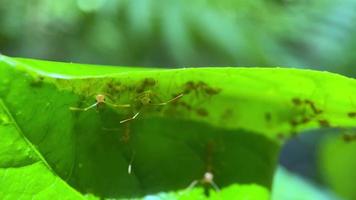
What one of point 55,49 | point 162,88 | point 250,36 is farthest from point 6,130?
point 55,49

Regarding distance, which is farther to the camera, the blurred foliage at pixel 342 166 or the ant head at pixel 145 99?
the blurred foliage at pixel 342 166

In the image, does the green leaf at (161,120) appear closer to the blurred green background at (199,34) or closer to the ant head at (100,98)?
the ant head at (100,98)

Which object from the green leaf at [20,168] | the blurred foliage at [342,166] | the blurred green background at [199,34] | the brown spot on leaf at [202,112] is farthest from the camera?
the blurred green background at [199,34]

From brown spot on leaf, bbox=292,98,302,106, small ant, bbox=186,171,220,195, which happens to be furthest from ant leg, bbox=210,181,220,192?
brown spot on leaf, bbox=292,98,302,106

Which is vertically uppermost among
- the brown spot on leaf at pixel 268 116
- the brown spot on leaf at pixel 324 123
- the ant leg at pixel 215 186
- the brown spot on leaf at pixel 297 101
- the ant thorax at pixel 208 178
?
the brown spot on leaf at pixel 297 101

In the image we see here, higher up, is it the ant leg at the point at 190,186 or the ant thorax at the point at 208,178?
the ant thorax at the point at 208,178

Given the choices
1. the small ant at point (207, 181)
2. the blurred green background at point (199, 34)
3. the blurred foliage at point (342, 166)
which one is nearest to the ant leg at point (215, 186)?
the small ant at point (207, 181)

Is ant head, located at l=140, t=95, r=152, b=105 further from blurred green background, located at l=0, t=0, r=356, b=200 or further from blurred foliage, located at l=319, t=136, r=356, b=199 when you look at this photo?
blurred green background, located at l=0, t=0, r=356, b=200
